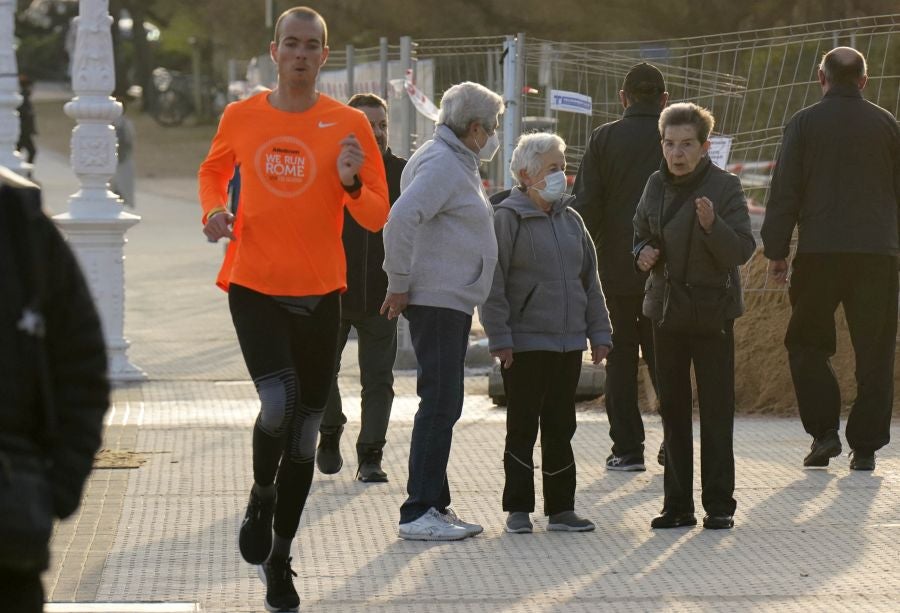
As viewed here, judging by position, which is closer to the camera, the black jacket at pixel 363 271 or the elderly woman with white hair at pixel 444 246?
the elderly woman with white hair at pixel 444 246

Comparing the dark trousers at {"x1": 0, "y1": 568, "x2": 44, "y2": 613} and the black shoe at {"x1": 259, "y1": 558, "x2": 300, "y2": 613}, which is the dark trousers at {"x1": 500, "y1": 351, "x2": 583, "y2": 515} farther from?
the dark trousers at {"x1": 0, "y1": 568, "x2": 44, "y2": 613}

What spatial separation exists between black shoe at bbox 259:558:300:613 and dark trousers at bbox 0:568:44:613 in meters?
2.41

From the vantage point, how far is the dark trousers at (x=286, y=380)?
18.2 feet

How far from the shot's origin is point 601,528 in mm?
6910

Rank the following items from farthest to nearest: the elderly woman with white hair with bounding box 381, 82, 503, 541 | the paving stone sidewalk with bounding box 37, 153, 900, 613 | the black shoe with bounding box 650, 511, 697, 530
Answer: the black shoe with bounding box 650, 511, 697, 530 < the elderly woman with white hair with bounding box 381, 82, 503, 541 < the paving stone sidewalk with bounding box 37, 153, 900, 613

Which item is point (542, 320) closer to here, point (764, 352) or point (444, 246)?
point (444, 246)

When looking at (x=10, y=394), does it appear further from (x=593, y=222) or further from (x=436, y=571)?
(x=593, y=222)

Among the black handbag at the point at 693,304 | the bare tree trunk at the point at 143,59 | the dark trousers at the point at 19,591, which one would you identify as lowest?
the bare tree trunk at the point at 143,59

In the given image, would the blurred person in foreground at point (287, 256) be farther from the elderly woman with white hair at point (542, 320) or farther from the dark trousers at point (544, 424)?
the dark trousers at point (544, 424)

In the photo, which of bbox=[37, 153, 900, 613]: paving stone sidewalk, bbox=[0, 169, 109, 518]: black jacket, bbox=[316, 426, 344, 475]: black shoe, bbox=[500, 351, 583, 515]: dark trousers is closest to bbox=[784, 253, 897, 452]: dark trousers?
bbox=[37, 153, 900, 613]: paving stone sidewalk

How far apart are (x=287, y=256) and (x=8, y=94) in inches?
427

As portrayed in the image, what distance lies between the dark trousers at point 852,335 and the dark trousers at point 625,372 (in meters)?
0.71

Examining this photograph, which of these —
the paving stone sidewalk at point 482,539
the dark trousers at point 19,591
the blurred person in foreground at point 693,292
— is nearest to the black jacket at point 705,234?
the blurred person in foreground at point 693,292

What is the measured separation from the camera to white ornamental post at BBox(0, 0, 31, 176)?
590 inches
